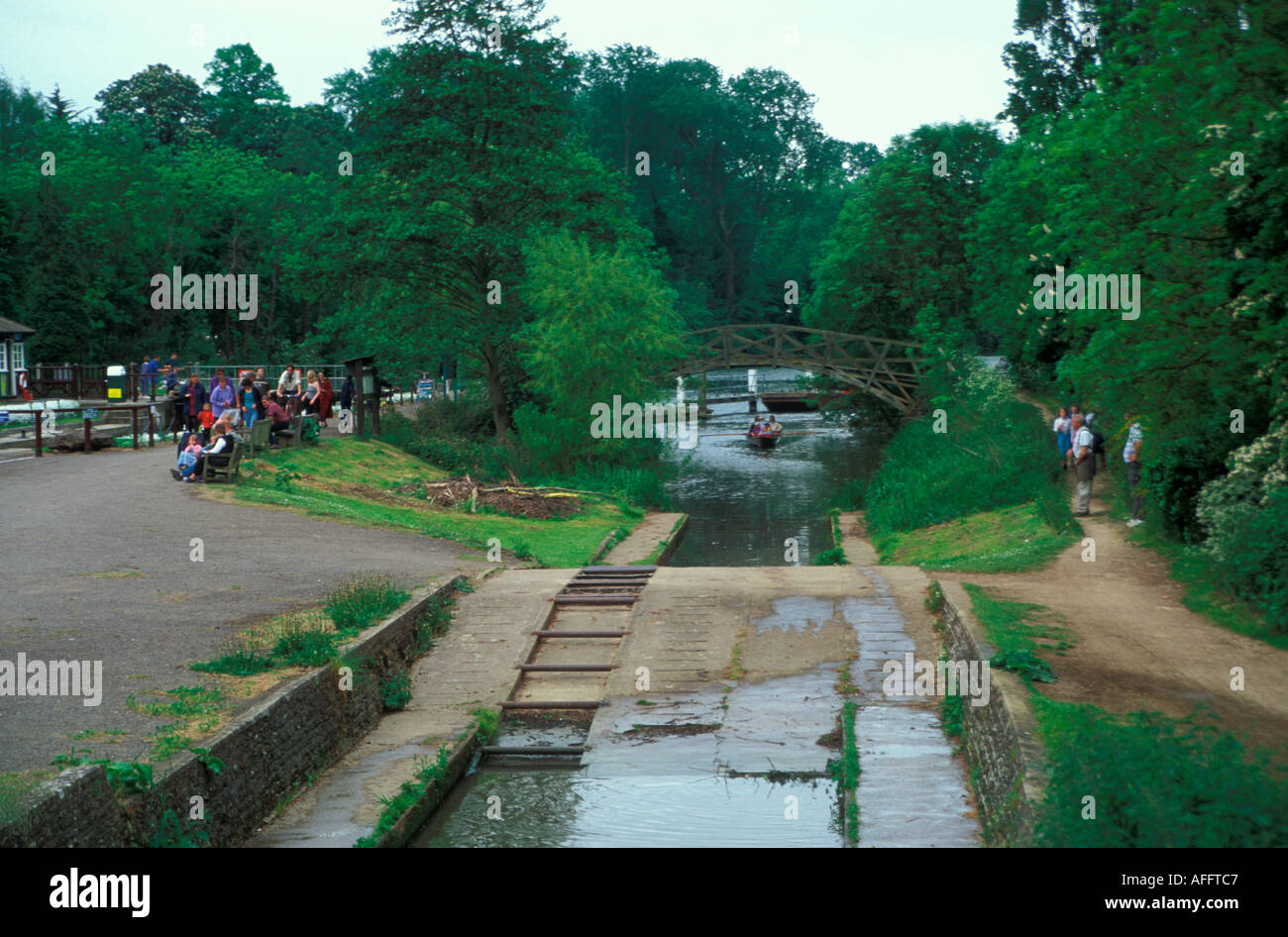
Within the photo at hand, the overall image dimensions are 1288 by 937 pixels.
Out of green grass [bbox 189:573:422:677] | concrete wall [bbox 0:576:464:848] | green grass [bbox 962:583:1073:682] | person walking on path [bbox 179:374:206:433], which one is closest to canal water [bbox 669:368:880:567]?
person walking on path [bbox 179:374:206:433]

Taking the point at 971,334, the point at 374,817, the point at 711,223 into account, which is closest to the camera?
the point at 374,817

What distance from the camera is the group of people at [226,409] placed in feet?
80.1

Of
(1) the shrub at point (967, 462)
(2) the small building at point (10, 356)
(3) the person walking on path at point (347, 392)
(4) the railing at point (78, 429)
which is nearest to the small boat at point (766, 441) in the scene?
(1) the shrub at point (967, 462)

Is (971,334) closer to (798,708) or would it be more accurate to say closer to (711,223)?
(798,708)

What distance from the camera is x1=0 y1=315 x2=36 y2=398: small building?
41.3 m

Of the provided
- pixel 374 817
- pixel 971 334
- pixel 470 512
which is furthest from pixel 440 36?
pixel 374 817

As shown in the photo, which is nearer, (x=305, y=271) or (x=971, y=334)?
(x=305, y=271)

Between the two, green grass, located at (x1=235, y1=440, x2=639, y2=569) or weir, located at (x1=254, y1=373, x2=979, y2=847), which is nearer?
weir, located at (x1=254, y1=373, x2=979, y2=847)

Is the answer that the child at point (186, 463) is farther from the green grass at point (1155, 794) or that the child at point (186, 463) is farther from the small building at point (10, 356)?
the small building at point (10, 356)

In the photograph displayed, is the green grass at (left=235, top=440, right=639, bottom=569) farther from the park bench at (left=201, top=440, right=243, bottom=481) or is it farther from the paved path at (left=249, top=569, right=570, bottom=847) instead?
the paved path at (left=249, top=569, right=570, bottom=847)

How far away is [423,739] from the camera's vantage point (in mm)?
11750

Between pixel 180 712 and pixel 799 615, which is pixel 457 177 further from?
pixel 180 712

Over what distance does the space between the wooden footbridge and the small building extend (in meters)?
23.9
